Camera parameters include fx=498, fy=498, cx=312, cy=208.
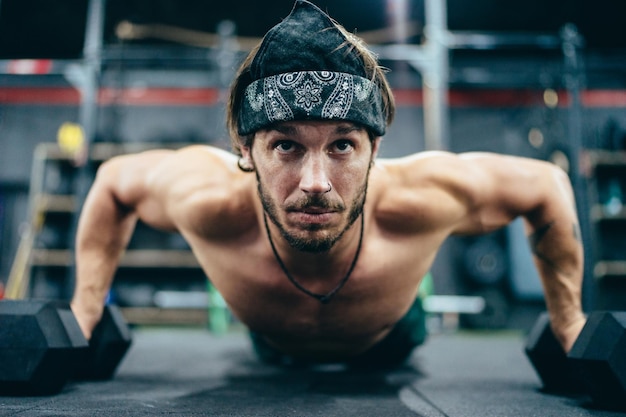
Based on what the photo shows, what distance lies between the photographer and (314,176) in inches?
46.3

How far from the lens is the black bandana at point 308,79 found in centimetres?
121

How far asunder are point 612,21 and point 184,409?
5.70 metres

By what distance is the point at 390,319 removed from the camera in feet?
5.57

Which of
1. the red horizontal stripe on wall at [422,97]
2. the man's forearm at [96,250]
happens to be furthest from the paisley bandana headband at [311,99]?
the red horizontal stripe on wall at [422,97]

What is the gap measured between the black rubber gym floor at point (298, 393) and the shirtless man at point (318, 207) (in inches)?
6.7

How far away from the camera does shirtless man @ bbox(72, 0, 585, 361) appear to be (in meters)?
1.25

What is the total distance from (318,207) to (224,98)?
329 centimetres

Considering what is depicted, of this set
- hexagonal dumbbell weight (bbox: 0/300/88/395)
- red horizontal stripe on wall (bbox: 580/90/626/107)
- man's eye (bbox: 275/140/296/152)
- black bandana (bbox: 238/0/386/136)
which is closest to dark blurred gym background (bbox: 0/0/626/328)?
red horizontal stripe on wall (bbox: 580/90/626/107)

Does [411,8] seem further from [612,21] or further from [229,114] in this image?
[229,114]

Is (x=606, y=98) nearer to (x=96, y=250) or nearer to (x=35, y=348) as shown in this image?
(x=96, y=250)

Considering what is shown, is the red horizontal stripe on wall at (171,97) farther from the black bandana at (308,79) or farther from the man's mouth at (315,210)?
the man's mouth at (315,210)

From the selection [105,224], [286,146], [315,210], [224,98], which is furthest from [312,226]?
[224,98]

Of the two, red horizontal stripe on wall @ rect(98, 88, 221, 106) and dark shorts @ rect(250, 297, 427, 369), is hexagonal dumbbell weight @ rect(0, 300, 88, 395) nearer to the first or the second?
dark shorts @ rect(250, 297, 427, 369)

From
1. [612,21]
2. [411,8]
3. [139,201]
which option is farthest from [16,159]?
[612,21]
